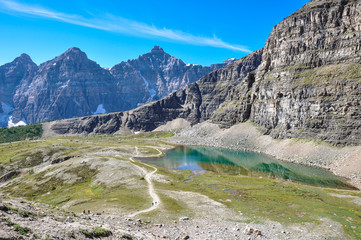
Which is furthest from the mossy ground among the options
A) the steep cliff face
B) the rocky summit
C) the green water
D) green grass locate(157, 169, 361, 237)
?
the steep cliff face

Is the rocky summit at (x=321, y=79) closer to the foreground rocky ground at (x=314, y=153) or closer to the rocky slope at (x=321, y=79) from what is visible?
the rocky slope at (x=321, y=79)

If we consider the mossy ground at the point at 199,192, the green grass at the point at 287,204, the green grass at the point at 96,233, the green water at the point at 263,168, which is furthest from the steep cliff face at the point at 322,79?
the green grass at the point at 96,233

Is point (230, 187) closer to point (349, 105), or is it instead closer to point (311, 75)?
point (349, 105)

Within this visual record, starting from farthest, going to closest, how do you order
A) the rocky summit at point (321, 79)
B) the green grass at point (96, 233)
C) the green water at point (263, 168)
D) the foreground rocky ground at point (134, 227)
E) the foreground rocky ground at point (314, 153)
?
the rocky summit at point (321, 79) < the foreground rocky ground at point (314, 153) < the green water at point (263, 168) < the green grass at point (96, 233) < the foreground rocky ground at point (134, 227)

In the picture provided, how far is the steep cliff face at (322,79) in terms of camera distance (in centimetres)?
13388

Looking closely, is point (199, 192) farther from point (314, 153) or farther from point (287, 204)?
point (314, 153)

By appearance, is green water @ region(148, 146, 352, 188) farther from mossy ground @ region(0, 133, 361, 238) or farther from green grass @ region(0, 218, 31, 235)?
green grass @ region(0, 218, 31, 235)

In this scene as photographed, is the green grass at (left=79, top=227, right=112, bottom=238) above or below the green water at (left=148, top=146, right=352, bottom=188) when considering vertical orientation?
above

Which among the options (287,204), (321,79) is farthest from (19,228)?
(321,79)

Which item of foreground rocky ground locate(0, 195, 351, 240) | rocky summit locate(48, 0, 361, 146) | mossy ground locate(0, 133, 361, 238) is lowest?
mossy ground locate(0, 133, 361, 238)

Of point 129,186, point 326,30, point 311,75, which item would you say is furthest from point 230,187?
point 326,30

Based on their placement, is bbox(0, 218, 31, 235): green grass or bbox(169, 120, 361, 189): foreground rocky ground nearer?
bbox(0, 218, 31, 235): green grass

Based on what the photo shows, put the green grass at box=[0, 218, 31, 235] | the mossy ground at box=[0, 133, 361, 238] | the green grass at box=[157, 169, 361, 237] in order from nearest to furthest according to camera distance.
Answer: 1. the green grass at box=[0, 218, 31, 235]
2. the green grass at box=[157, 169, 361, 237]
3. the mossy ground at box=[0, 133, 361, 238]

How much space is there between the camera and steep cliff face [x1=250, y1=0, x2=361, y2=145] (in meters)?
134
